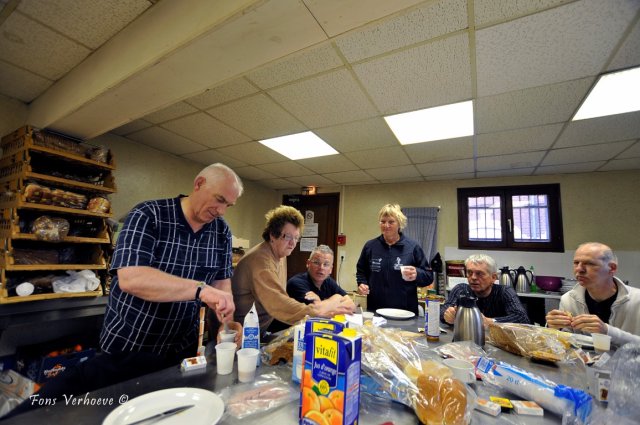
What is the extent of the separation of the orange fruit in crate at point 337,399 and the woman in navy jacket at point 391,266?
1.74 m

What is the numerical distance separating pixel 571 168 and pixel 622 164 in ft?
1.59

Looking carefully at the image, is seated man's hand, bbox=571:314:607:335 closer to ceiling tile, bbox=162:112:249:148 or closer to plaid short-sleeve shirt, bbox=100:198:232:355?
plaid short-sleeve shirt, bbox=100:198:232:355

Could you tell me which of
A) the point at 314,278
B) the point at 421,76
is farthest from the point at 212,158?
the point at 421,76

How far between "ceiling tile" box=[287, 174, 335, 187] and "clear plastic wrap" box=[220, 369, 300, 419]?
12.7ft

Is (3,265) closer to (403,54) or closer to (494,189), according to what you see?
(403,54)

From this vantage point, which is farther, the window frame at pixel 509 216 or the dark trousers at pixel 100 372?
the window frame at pixel 509 216

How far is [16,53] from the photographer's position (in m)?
1.89

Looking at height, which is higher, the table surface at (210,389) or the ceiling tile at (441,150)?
the ceiling tile at (441,150)

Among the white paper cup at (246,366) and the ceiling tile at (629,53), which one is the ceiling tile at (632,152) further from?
the white paper cup at (246,366)

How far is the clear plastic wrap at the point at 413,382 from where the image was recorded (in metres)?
0.67

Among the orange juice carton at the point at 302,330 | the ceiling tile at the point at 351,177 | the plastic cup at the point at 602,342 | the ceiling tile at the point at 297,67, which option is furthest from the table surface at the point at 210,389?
the ceiling tile at the point at 351,177

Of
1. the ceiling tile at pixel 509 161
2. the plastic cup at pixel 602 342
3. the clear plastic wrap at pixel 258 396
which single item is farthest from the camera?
the ceiling tile at pixel 509 161

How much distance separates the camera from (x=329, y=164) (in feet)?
12.9

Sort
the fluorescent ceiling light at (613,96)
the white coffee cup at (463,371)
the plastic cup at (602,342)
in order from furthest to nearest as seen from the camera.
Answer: the fluorescent ceiling light at (613,96), the plastic cup at (602,342), the white coffee cup at (463,371)
